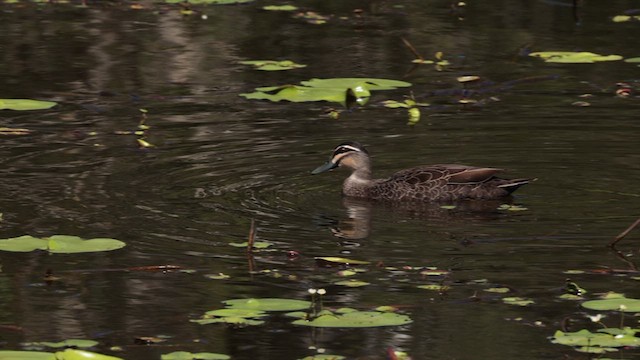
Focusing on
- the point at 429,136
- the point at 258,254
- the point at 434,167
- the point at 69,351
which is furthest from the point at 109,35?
the point at 69,351

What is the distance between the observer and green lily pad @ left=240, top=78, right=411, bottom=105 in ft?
52.0

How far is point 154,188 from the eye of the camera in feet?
42.1

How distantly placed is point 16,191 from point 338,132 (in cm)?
340

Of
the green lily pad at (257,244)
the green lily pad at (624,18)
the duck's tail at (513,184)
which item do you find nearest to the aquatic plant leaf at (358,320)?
the green lily pad at (257,244)

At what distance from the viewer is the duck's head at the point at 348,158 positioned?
13.5 metres

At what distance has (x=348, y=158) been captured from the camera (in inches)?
530

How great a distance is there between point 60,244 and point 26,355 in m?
2.58

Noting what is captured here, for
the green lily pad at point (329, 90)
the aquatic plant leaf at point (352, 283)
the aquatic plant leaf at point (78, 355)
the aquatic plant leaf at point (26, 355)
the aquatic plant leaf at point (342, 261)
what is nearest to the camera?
the aquatic plant leaf at point (78, 355)

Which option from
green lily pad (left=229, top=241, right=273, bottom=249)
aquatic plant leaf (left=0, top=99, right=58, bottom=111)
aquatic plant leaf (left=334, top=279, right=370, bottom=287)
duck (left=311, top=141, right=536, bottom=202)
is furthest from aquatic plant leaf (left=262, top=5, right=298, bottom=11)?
aquatic plant leaf (left=334, top=279, right=370, bottom=287)

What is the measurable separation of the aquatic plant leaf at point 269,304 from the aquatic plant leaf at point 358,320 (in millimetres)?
219

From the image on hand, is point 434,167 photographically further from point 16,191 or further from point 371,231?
point 16,191

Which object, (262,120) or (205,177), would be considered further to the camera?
(262,120)

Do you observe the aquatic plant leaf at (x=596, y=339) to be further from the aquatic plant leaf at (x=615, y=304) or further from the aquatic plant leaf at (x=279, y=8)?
the aquatic plant leaf at (x=279, y=8)

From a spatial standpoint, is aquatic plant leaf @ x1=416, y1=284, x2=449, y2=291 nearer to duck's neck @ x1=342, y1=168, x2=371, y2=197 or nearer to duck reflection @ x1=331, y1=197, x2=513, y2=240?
duck reflection @ x1=331, y1=197, x2=513, y2=240
